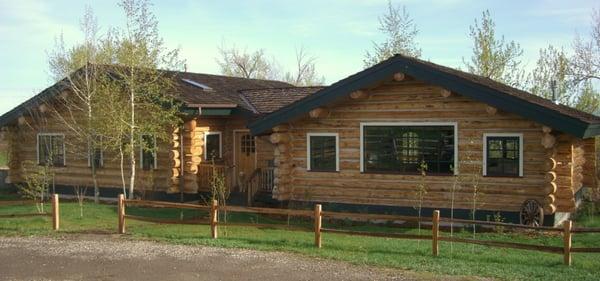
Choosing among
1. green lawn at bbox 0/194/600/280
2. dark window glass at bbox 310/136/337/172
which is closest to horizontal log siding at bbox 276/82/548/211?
dark window glass at bbox 310/136/337/172

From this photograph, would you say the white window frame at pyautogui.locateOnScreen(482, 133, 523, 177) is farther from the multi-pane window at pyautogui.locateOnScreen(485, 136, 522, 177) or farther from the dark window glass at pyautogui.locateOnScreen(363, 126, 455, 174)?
the dark window glass at pyautogui.locateOnScreen(363, 126, 455, 174)

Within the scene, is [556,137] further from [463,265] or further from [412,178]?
[463,265]

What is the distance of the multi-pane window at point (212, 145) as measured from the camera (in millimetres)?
21812

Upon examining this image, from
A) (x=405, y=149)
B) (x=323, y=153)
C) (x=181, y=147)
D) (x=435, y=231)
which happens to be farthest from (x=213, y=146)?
(x=435, y=231)

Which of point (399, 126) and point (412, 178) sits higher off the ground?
point (399, 126)

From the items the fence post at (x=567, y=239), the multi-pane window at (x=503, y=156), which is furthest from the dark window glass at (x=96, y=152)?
the fence post at (x=567, y=239)

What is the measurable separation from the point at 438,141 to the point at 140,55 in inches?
382

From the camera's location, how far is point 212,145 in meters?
22.2

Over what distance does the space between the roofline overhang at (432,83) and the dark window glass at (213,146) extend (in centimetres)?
406

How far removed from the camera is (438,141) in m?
16.2

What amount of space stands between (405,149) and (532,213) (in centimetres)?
366

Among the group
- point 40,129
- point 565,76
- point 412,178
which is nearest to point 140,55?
point 40,129

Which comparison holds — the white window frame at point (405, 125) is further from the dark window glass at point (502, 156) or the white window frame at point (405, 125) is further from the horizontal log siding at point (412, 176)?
the dark window glass at point (502, 156)

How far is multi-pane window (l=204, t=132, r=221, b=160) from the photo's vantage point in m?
21.8
